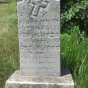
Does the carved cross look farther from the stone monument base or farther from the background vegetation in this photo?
the background vegetation

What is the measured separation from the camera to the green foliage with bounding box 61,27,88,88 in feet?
19.6

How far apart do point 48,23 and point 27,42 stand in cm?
42

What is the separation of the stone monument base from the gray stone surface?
0.11 metres

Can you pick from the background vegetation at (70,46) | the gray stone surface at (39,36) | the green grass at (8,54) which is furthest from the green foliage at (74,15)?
the gray stone surface at (39,36)

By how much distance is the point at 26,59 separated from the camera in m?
5.10

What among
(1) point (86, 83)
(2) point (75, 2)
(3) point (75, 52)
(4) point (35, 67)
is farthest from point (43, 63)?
(2) point (75, 2)

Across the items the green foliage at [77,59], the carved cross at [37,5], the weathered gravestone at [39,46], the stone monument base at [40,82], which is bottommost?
the green foliage at [77,59]

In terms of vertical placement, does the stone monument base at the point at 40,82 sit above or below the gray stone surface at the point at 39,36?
below

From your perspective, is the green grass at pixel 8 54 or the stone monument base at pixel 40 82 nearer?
the stone monument base at pixel 40 82

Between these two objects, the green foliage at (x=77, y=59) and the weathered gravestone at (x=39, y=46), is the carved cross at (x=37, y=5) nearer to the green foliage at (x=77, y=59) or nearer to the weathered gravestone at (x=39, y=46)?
the weathered gravestone at (x=39, y=46)

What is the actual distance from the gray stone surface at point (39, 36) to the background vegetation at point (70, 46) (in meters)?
1.02

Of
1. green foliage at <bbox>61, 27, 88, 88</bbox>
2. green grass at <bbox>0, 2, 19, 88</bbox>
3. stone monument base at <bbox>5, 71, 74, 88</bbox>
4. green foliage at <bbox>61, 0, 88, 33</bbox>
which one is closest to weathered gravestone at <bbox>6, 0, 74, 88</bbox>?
stone monument base at <bbox>5, 71, 74, 88</bbox>

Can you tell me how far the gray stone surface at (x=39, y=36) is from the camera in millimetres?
4918

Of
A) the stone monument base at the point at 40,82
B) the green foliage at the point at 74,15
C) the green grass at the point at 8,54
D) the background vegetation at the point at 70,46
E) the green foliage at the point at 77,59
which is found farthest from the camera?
the green foliage at the point at 74,15
